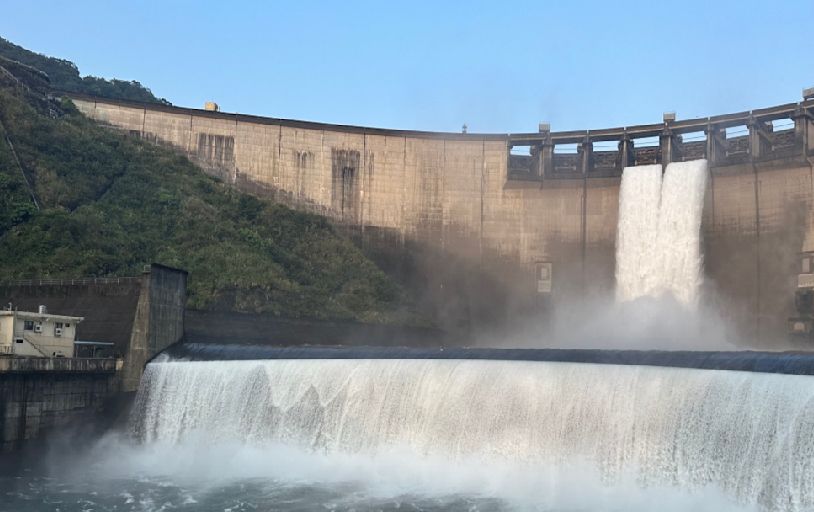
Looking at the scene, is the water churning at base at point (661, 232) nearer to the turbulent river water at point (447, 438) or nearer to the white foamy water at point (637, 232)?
the white foamy water at point (637, 232)

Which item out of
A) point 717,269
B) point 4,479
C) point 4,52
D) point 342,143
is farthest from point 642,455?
point 4,52

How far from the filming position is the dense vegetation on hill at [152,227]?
42.1m

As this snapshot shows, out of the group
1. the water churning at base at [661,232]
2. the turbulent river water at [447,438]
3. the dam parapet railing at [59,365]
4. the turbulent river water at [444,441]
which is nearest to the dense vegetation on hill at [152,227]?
the dam parapet railing at [59,365]

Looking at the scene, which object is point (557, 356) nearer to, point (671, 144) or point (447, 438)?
point (447, 438)

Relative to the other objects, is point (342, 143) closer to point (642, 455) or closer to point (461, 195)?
point (461, 195)

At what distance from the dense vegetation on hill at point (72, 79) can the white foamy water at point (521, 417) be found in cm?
7331

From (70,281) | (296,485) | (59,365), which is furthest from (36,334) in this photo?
(296,485)

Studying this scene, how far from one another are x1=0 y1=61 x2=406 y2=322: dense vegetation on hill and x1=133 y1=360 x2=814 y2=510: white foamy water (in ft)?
38.0

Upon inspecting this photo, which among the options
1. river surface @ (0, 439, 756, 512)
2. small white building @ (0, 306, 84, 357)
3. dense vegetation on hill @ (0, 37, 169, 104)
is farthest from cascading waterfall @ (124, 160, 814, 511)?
dense vegetation on hill @ (0, 37, 169, 104)

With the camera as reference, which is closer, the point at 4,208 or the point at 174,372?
the point at 174,372

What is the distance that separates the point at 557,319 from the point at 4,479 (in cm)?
2973

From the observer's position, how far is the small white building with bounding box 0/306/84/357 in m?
30.5

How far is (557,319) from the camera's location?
1918 inches

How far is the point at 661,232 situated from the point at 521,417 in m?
24.6
